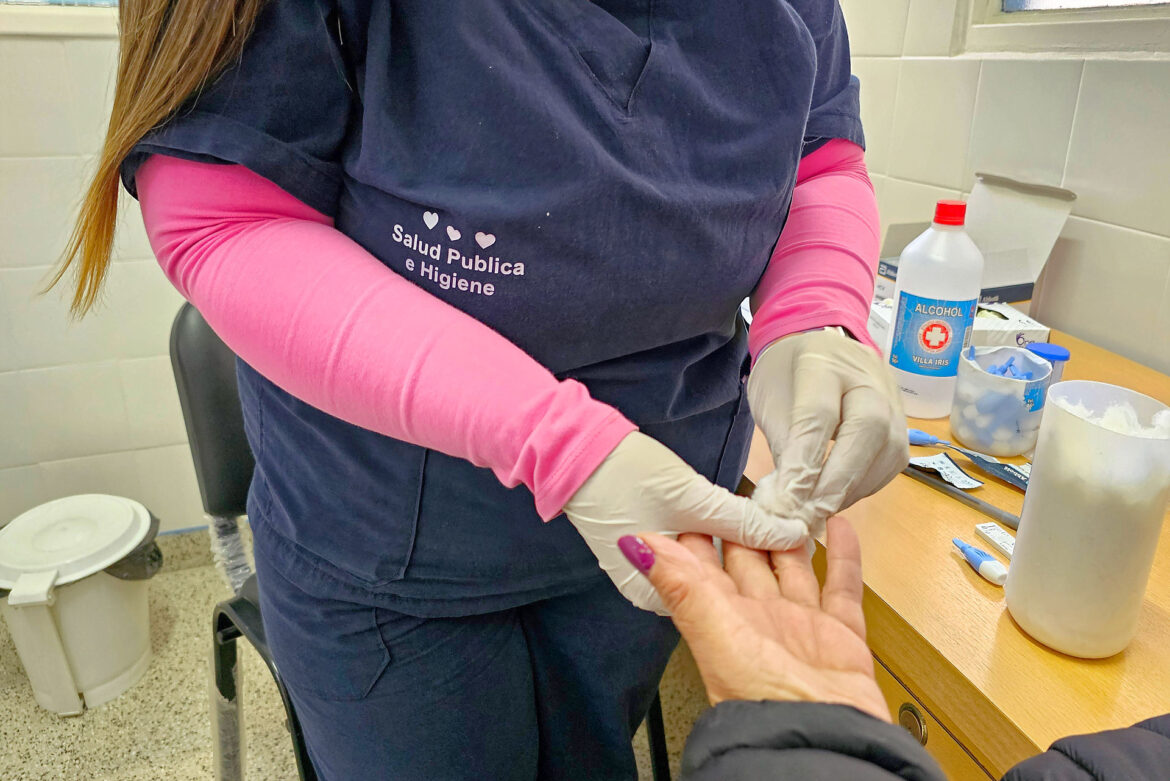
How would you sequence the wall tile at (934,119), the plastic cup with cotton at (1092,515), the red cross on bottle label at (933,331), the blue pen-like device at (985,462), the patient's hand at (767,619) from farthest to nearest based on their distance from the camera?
the wall tile at (934,119) < the red cross on bottle label at (933,331) < the blue pen-like device at (985,462) < the plastic cup with cotton at (1092,515) < the patient's hand at (767,619)

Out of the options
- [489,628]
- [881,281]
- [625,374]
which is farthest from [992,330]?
[489,628]

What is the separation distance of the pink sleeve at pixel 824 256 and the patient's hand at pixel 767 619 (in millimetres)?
198

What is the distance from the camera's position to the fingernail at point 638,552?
482mm

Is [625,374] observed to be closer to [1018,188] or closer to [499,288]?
[499,288]

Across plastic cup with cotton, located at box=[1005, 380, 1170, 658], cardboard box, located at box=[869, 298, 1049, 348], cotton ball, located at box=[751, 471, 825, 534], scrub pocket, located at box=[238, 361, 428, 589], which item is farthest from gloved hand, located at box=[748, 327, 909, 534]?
cardboard box, located at box=[869, 298, 1049, 348]

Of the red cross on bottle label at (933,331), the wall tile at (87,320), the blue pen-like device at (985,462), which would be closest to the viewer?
the blue pen-like device at (985,462)

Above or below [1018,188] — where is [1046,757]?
below

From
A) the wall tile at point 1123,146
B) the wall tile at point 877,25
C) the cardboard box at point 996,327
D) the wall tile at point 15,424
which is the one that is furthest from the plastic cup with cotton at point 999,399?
the wall tile at point 15,424

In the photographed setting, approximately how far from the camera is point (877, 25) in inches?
55.9

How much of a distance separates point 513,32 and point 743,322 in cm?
36

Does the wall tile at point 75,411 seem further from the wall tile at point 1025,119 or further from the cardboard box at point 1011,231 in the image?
the wall tile at point 1025,119

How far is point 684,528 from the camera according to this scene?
0.54 metres

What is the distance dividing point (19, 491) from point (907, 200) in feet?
6.16

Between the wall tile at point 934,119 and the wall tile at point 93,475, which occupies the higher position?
the wall tile at point 934,119
